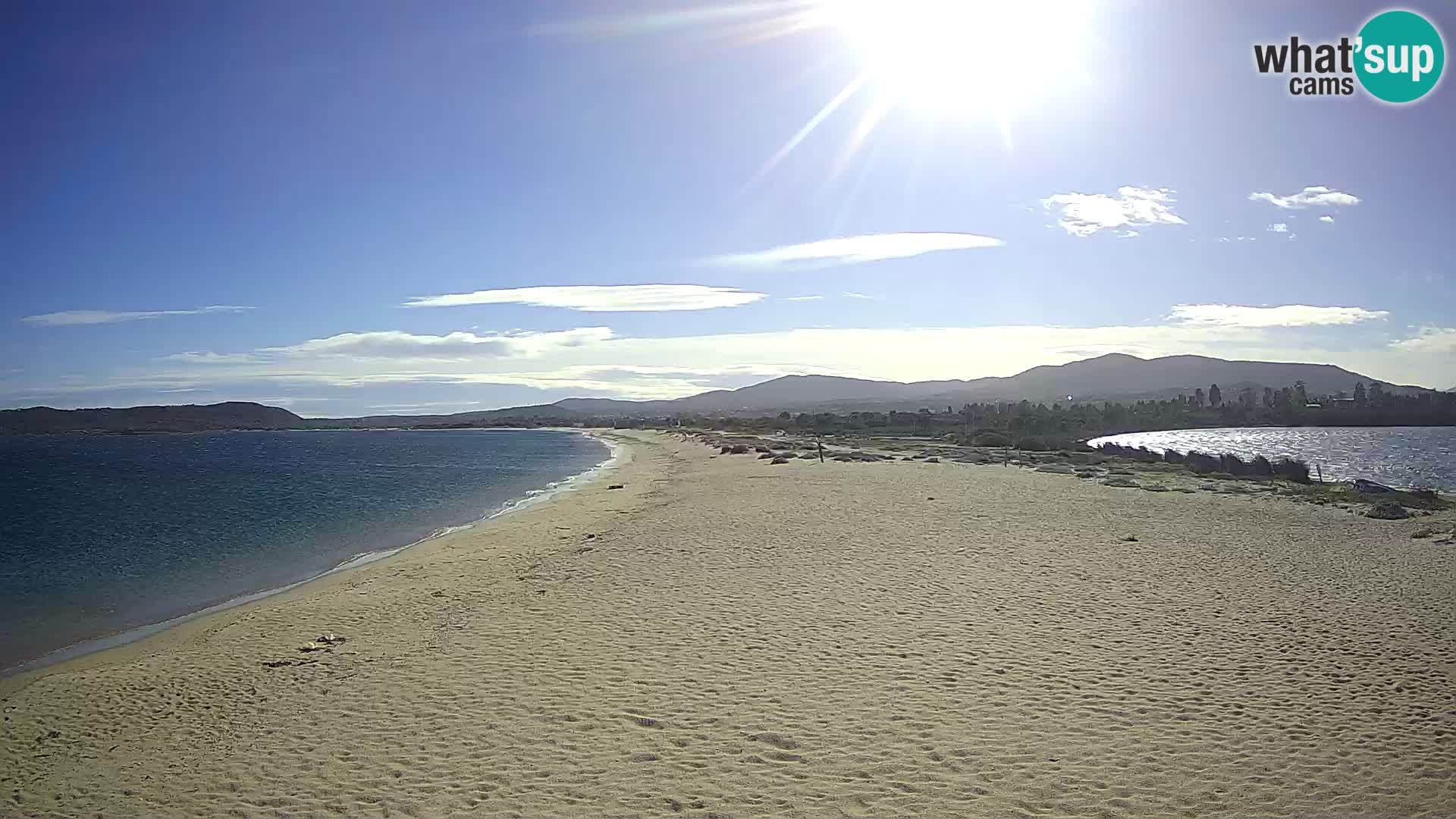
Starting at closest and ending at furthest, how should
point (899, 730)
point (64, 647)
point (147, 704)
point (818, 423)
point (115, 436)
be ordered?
point (899, 730), point (147, 704), point (64, 647), point (818, 423), point (115, 436)

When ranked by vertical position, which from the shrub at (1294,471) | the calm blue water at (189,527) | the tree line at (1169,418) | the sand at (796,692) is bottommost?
the calm blue water at (189,527)

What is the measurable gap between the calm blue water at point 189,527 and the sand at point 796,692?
2908 millimetres

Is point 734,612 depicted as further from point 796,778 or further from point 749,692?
point 796,778

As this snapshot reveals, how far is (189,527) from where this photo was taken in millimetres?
25719

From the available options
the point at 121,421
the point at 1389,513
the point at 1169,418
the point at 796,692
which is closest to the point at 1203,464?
the point at 1389,513

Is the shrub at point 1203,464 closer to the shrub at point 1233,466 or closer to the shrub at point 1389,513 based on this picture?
the shrub at point 1233,466

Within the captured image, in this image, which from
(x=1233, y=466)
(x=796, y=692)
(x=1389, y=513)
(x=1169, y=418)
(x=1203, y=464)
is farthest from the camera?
(x=1169, y=418)

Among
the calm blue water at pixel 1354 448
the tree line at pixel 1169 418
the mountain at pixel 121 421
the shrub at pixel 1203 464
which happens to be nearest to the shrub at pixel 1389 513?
the shrub at pixel 1203 464

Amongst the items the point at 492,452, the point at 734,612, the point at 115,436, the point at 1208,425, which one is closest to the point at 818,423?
the point at 492,452

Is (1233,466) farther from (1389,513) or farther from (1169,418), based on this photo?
(1169,418)

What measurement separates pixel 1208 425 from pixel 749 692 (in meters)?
135

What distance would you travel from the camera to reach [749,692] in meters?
7.98

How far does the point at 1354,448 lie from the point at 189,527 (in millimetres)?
76768

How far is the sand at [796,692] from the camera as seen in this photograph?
6023 millimetres
